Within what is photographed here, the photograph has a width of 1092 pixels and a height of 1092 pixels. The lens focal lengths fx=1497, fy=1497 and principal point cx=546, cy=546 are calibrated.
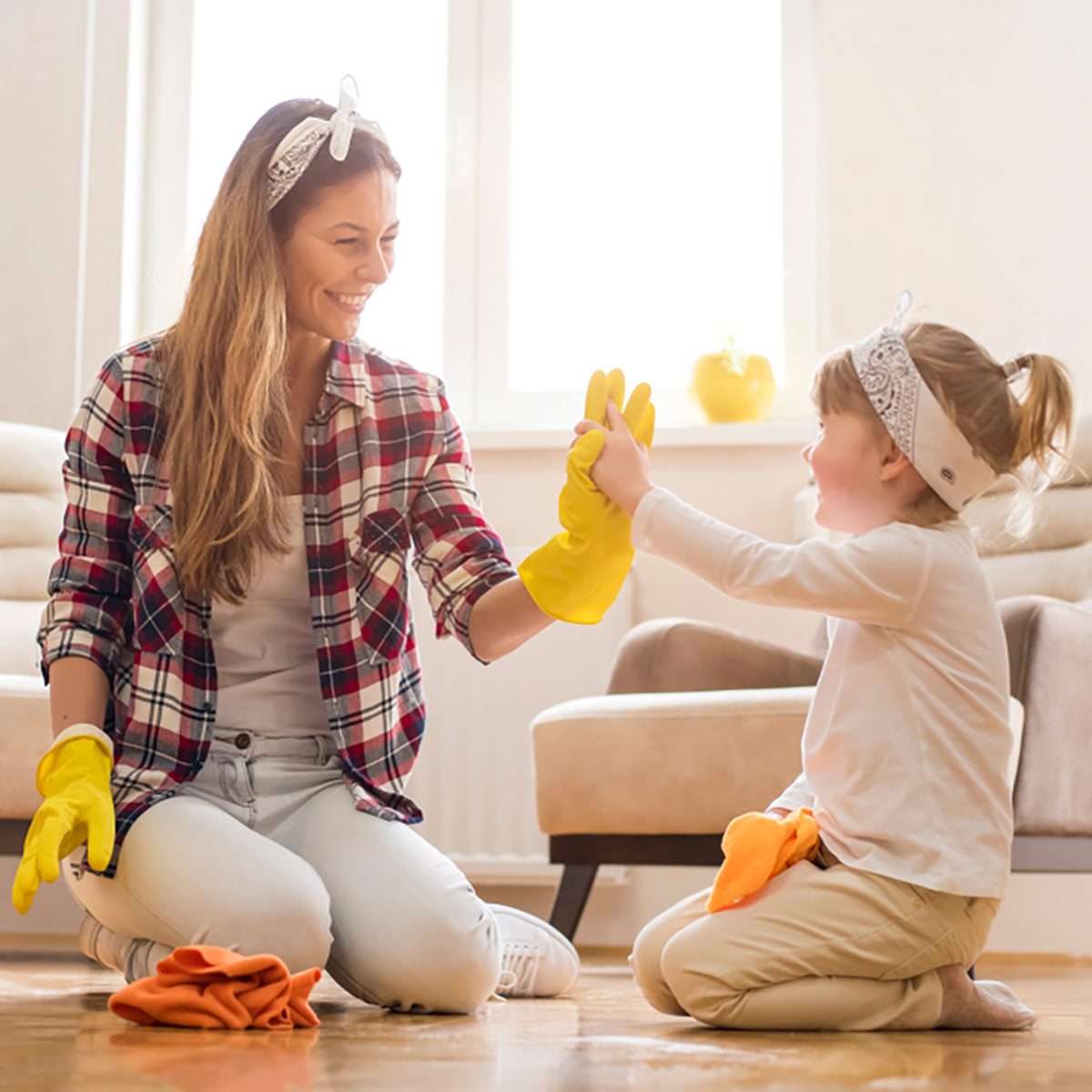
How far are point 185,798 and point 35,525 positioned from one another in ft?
4.58

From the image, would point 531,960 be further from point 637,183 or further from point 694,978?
point 637,183

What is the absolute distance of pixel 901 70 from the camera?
2846 millimetres

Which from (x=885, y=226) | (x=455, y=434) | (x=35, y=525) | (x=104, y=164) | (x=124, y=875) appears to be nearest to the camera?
(x=124, y=875)

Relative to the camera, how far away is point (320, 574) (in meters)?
1.47

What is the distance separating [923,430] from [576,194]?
6.72 feet

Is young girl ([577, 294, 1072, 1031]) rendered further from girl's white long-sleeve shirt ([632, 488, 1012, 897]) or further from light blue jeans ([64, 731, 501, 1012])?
light blue jeans ([64, 731, 501, 1012])

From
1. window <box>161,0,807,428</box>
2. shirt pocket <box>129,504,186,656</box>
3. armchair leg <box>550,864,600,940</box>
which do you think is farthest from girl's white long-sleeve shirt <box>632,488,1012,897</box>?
window <box>161,0,807,428</box>

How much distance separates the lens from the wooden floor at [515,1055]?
2.76ft

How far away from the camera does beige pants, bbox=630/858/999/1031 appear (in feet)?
3.93

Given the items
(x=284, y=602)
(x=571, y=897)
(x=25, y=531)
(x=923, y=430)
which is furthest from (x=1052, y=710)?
(x=25, y=531)

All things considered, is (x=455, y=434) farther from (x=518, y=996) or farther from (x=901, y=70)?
(x=901, y=70)

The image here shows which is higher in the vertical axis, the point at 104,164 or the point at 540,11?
the point at 540,11

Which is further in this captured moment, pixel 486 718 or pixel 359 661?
pixel 486 718

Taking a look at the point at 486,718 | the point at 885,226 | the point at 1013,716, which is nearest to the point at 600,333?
the point at 885,226
